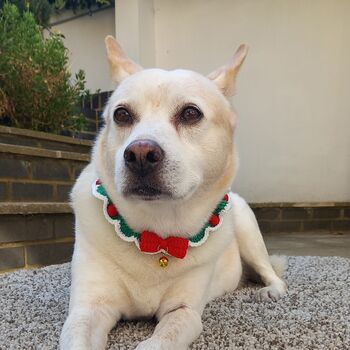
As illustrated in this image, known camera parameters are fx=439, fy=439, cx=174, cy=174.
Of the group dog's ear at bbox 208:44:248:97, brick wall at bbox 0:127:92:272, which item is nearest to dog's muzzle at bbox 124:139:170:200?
dog's ear at bbox 208:44:248:97

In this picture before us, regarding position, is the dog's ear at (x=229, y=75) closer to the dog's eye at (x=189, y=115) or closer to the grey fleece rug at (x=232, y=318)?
the dog's eye at (x=189, y=115)

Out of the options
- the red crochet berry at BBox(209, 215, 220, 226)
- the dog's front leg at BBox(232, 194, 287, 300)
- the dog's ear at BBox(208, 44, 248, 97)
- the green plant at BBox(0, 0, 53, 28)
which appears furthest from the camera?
the green plant at BBox(0, 0, 53, 28)

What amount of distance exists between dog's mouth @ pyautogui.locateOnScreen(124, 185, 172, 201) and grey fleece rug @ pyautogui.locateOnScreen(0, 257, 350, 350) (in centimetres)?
38

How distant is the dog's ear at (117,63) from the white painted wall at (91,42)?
292 cm

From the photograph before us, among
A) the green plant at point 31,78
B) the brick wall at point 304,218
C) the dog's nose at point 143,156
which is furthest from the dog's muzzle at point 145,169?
the brick wall at point 304,218

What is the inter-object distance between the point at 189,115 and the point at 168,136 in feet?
0.49

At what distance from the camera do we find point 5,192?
219 centimetres

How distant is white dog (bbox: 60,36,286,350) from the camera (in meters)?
1.12

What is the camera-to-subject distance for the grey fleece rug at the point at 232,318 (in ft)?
3.76

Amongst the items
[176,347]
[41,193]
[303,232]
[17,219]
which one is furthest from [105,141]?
[303,232]

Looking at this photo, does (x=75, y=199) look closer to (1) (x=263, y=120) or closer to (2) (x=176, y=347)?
(2) (x=176, y=347)

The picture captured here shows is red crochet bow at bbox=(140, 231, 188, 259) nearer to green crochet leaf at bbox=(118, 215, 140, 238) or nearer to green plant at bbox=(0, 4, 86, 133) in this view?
green crochet leaf at bbox=(118, 215, 140, 238)

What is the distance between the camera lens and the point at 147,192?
1.12 m

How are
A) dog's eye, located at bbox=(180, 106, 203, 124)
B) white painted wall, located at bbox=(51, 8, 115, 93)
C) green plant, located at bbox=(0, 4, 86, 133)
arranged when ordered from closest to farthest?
dog's eye, located at bbox=(180, 106, 203, 124) < green plant, located at bbox=(0, 4, 86, 133) < white painted wall, located at bbox=(51, 8, 115, 93)
